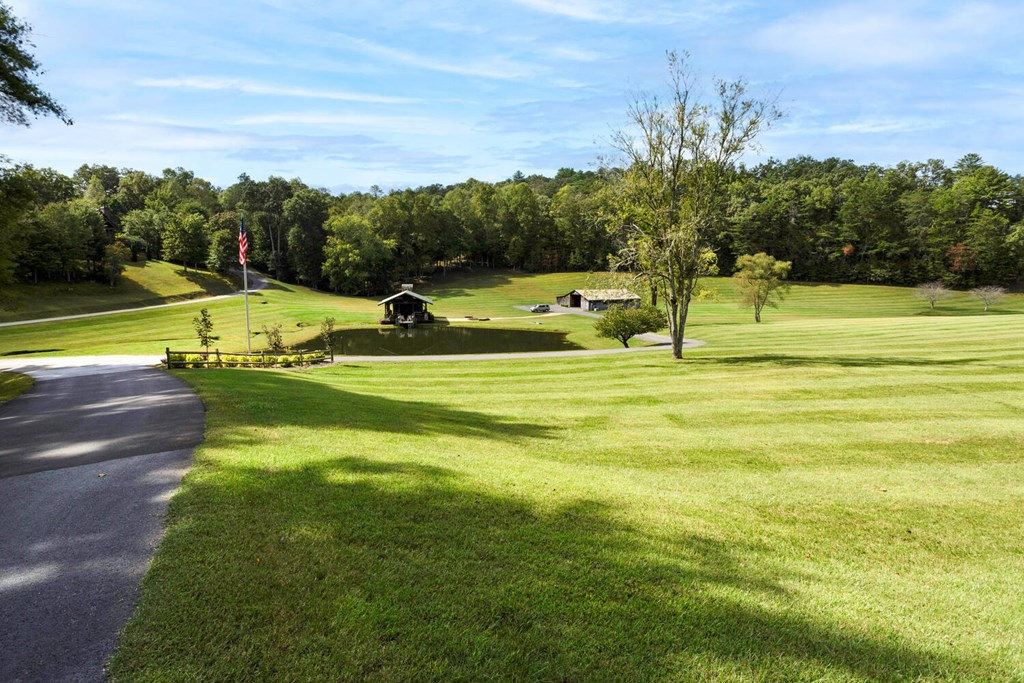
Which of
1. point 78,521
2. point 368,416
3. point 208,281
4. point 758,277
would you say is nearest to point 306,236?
point 208,281

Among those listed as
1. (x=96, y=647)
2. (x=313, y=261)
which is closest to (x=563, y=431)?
(x=96, y=647)

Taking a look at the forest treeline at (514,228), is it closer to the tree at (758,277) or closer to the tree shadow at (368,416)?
the tree at (758,277)

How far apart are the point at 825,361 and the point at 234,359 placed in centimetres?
3302

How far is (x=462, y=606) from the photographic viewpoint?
4.62 m

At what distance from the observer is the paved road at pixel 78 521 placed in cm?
411

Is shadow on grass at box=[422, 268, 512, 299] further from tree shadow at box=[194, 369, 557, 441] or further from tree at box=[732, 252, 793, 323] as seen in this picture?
tree shadow at box=[194, 369, 557, 441]

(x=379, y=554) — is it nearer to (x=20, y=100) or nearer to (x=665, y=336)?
(x=20, y=100)

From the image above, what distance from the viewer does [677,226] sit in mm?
29047

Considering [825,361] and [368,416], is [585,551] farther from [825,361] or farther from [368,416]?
[825,361]

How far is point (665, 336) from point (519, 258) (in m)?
67.7

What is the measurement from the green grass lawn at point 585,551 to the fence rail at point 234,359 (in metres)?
15.2

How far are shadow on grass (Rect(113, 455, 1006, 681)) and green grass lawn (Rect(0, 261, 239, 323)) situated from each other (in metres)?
65.3

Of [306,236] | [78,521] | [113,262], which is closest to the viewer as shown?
[78,521]

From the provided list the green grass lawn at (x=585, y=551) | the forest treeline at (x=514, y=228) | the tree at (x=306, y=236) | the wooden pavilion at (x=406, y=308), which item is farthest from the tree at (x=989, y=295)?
the tree at (x=306, y=236)
